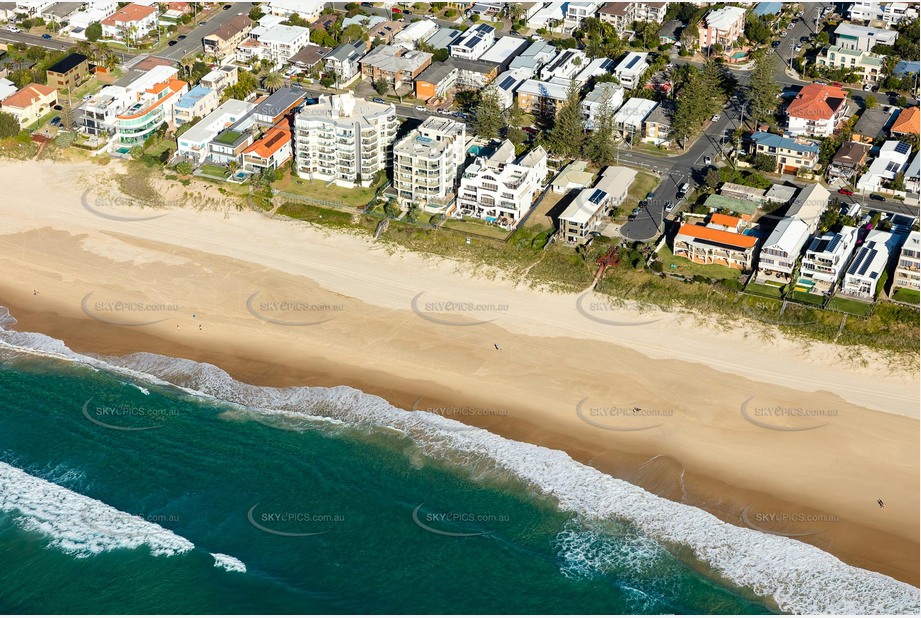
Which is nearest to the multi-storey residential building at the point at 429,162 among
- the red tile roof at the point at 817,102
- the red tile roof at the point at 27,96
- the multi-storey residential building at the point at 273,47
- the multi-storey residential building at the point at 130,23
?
the multi-storey residential building at the point at 273,47

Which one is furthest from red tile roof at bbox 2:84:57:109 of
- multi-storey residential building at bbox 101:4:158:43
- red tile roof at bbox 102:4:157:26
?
red tile roof at bbox 102:4:157:26

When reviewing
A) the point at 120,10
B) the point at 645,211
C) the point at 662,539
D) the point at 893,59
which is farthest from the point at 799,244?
the point at 120,10

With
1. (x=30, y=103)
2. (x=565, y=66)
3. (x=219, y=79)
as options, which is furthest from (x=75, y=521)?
(x=565, y=66)

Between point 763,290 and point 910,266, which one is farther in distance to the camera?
point 763,290

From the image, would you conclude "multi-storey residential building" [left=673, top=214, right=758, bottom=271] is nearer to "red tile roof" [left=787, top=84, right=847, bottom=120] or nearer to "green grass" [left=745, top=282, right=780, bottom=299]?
"green grass" [left=745, top=282, right=780, bottom=299]

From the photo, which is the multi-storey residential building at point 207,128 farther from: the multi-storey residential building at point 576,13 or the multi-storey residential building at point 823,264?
the multi-storey residential building at point 823,264

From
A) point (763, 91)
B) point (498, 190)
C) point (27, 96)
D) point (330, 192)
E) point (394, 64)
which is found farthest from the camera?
point (394, 64)

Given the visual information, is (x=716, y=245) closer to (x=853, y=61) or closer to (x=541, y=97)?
(x=541, y=97)
